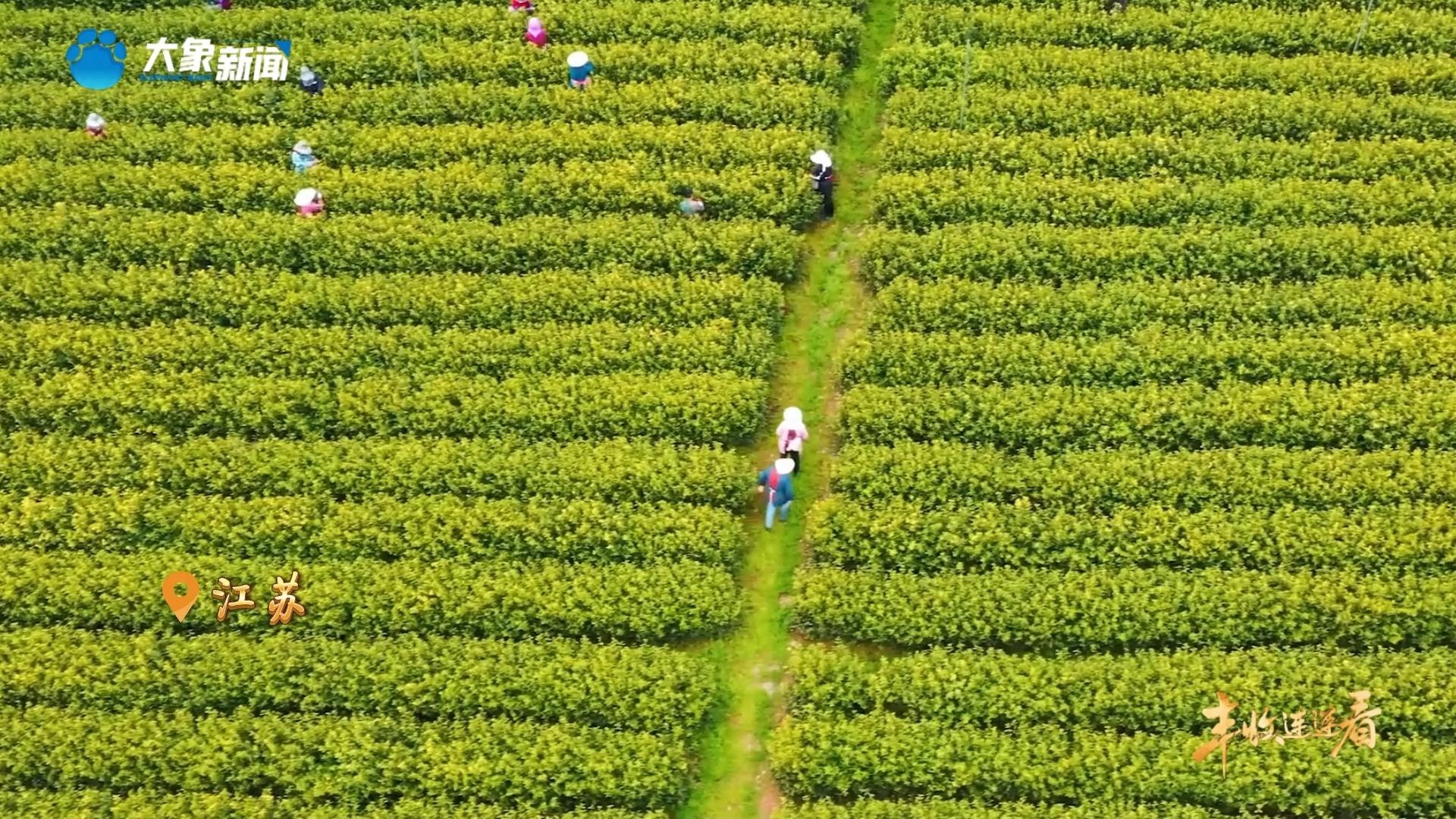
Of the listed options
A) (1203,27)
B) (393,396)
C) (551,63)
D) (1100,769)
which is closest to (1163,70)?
(1203,27)

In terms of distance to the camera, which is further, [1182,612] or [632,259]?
[632,259]

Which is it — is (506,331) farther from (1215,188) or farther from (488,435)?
(1215,188)

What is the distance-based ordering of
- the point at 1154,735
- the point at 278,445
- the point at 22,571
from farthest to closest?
→ 1. the point at 278,445
2. the point at 22,571
3. the point at 1154,735

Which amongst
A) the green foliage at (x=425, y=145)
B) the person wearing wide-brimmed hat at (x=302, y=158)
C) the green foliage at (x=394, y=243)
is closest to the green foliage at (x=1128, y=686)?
the green foliage at (x=394, y=243)

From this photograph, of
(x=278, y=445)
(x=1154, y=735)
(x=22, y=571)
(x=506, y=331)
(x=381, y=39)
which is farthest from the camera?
(x=381, y=39)

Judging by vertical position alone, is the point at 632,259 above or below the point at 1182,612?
above

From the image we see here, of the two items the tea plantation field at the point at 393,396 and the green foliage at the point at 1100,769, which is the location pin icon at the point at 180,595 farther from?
the green foliage at the point at 1100,769

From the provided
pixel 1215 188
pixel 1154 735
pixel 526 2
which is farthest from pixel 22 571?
pixel 1215 188
